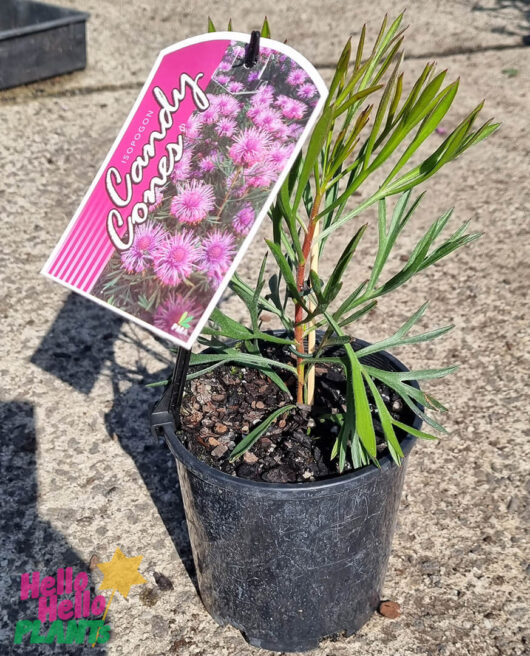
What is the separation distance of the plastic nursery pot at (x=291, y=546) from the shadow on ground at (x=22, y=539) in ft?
1.25

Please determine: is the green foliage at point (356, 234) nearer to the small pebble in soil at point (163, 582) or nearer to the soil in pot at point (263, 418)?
the soil in pot at point (263, 418)

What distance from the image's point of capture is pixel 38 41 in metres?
4.14

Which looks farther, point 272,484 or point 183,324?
point 272,484

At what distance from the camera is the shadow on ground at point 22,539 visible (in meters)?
1.76

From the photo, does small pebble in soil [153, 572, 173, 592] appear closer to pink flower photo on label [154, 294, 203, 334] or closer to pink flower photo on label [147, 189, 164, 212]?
pink flower photo on label [154, 294, 203, 334]

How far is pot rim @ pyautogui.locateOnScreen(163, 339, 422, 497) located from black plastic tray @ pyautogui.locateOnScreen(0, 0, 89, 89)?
3190mm

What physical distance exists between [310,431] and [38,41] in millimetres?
3332

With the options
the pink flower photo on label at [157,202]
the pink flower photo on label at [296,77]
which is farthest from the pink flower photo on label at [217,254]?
the pink flower photo on label at [296,77]

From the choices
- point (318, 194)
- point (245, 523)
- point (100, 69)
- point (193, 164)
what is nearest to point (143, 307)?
point (193, 164)

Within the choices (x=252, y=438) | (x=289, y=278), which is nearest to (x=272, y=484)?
(x=252, y=438)

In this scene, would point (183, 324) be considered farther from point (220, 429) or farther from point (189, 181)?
point (220, 429)

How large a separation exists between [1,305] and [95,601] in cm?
131

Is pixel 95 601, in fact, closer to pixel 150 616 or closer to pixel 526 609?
pixel 150 616

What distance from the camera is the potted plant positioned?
139cm
